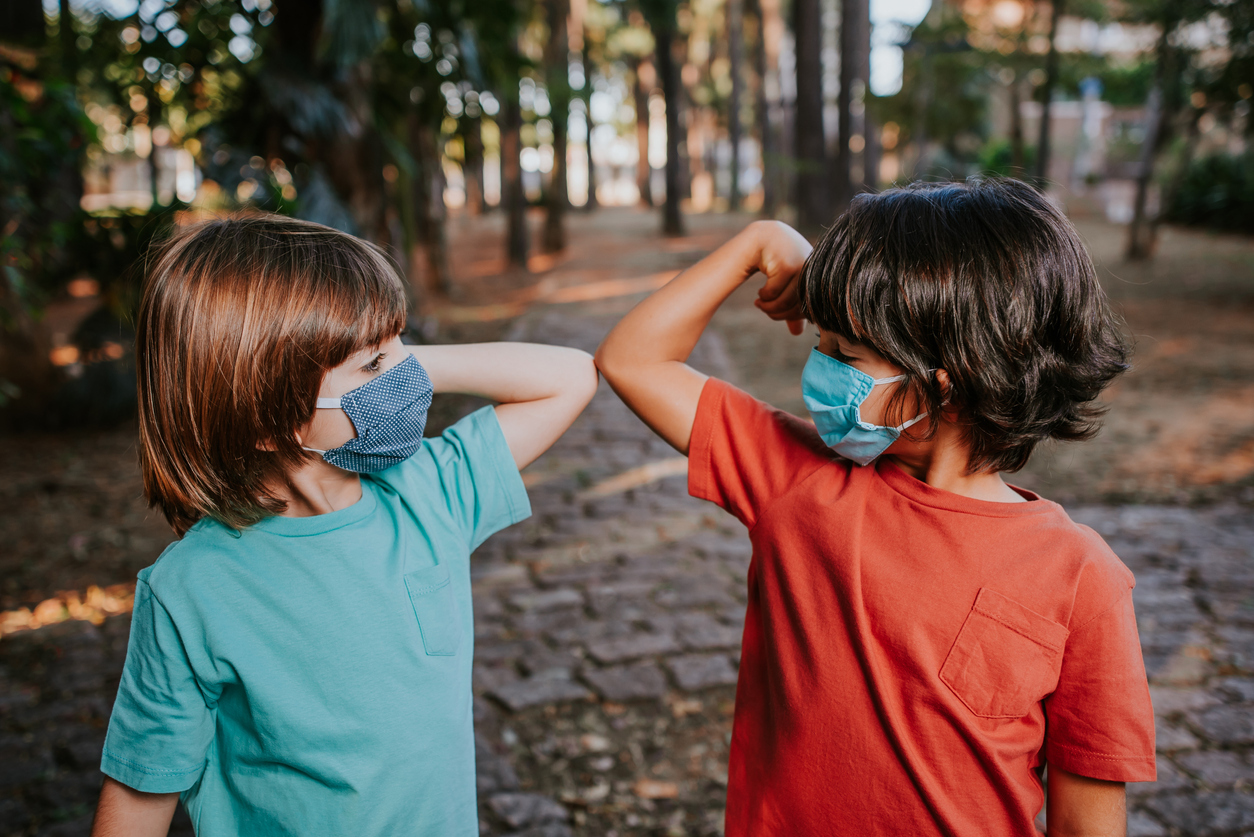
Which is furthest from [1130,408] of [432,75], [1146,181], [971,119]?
[971,119]

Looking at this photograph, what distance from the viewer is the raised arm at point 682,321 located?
1586 millimetres

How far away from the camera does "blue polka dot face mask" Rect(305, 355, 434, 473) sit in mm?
1393

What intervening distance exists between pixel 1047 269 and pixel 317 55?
494 centimetres

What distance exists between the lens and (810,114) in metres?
12.8

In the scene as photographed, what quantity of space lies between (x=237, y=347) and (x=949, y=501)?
1.11 meters

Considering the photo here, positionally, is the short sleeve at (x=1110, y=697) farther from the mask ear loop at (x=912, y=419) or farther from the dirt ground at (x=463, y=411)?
the dirt ground at (x=463, y=411)

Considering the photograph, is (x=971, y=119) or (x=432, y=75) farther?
(x=971, y=119)

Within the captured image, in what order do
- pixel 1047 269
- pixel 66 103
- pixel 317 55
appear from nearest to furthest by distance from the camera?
pixel 1047 269 → pixel 66 103 → pixel 317 55

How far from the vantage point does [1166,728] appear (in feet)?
9.58

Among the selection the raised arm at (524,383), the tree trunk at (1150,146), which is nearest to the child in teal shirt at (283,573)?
the raised arm at (524,383)

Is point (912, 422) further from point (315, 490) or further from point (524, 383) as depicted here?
point (315, 490)

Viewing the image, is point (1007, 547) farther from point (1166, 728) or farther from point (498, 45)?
point (498, 45)

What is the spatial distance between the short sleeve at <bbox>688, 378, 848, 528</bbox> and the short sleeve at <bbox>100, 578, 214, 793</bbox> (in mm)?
856

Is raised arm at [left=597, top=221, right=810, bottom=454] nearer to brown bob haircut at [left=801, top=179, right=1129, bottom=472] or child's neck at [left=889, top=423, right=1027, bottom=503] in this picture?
brown bob haircut at [left=801, top=179, right=1129, bottom=472]
